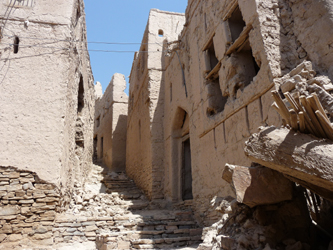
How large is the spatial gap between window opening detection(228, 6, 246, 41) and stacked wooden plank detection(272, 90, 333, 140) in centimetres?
379

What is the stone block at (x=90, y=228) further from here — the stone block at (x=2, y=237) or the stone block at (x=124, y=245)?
the stone block at (x=2, y=237)

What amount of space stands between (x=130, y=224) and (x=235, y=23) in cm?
494

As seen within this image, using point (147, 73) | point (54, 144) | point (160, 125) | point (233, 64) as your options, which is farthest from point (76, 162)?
point (233, 64)

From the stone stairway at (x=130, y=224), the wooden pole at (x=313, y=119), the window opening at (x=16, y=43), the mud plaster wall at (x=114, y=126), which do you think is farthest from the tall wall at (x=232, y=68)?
the mud plaster wall at (x=114, y=126)

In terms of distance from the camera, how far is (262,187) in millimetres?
2648

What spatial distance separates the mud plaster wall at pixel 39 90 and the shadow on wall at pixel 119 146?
8.06m

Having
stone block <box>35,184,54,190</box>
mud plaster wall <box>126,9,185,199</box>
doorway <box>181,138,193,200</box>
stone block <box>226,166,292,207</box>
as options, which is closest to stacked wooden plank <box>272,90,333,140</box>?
stone block <box>226,166,292,207</box>

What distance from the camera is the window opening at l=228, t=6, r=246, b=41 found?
5575 millimetres

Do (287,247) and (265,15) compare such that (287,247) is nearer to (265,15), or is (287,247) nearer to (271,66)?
(271,66)

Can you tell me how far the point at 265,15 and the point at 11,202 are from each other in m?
5.83

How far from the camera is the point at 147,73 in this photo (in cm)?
1087

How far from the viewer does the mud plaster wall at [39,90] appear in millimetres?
6082

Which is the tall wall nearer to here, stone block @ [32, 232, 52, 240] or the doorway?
the doorway

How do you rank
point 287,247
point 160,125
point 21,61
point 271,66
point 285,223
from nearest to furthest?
point 287,247, point 285,223, point 271,66, point 21,61, point 160,125
